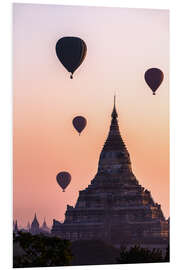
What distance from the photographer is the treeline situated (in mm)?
7832

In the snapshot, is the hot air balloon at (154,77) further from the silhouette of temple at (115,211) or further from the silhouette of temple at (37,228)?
the silhouette of temple at (37,228)

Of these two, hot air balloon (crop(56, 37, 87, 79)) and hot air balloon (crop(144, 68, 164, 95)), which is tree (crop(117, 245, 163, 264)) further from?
hot air balloon (crop(56, 37, 87, 79))

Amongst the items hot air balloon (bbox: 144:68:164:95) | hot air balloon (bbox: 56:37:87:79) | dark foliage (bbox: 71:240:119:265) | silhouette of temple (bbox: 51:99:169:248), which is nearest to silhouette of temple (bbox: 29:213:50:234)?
silhouette of temple (bbox: 51:99:169:248)

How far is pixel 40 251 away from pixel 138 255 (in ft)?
3.65

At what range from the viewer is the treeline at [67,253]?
7832 millimetres

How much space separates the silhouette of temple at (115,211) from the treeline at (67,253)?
0.10 metres

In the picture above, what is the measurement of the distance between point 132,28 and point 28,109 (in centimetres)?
155

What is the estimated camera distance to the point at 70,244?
320 inches

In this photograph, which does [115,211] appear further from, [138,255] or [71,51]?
[71,51]

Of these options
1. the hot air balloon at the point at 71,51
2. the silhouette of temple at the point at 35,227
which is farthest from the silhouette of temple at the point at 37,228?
the hot air balloon at the point at 71,51

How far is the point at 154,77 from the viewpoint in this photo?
26.8 ft

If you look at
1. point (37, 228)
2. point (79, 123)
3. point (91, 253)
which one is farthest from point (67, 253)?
point (79, 123)
